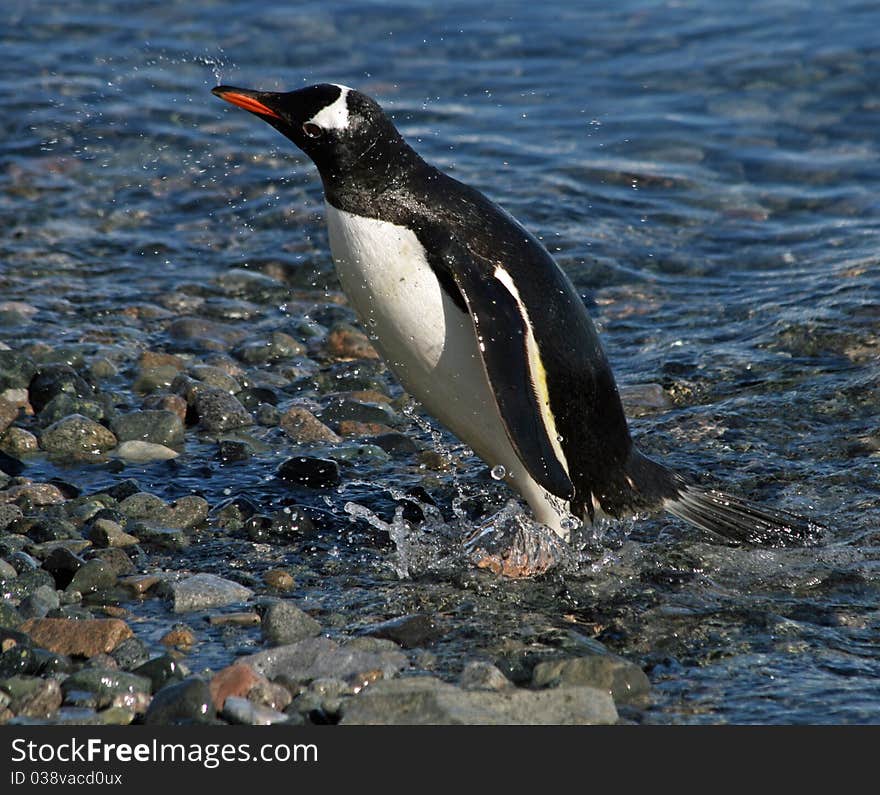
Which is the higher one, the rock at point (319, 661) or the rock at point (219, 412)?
the rock at point (219, 412)

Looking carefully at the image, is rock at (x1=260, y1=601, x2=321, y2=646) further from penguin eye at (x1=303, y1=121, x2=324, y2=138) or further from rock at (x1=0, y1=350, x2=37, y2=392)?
rock at (x1=0, y1=350, x2=37, y2=392)

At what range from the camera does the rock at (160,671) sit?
12.9 ft

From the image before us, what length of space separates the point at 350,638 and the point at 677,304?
4228 mm

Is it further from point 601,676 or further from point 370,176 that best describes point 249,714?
point 370,176

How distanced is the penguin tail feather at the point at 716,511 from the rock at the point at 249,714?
80.6 inches

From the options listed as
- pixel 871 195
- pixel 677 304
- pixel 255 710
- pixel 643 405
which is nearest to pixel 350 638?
pixel 255 710

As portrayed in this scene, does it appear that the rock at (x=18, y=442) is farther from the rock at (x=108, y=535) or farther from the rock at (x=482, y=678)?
the rock at (x=482, y=678)

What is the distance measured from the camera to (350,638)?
14.1ft

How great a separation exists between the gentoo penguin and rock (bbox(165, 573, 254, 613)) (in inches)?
41.6

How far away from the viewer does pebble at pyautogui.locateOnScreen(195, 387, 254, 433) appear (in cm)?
621

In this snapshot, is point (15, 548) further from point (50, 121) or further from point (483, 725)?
point (50, 121)

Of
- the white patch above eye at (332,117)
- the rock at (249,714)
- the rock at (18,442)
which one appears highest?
the white patch above eye at (332,117)

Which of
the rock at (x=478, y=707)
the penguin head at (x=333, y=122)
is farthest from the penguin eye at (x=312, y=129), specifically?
the rock at (x=478, y=707)

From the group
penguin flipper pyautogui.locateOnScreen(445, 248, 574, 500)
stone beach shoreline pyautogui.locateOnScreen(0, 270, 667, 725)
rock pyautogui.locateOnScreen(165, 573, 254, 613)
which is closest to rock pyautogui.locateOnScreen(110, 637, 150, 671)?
stone beach shoreline pyautogui.locateOnScreen(0, 270, 667, 725)
